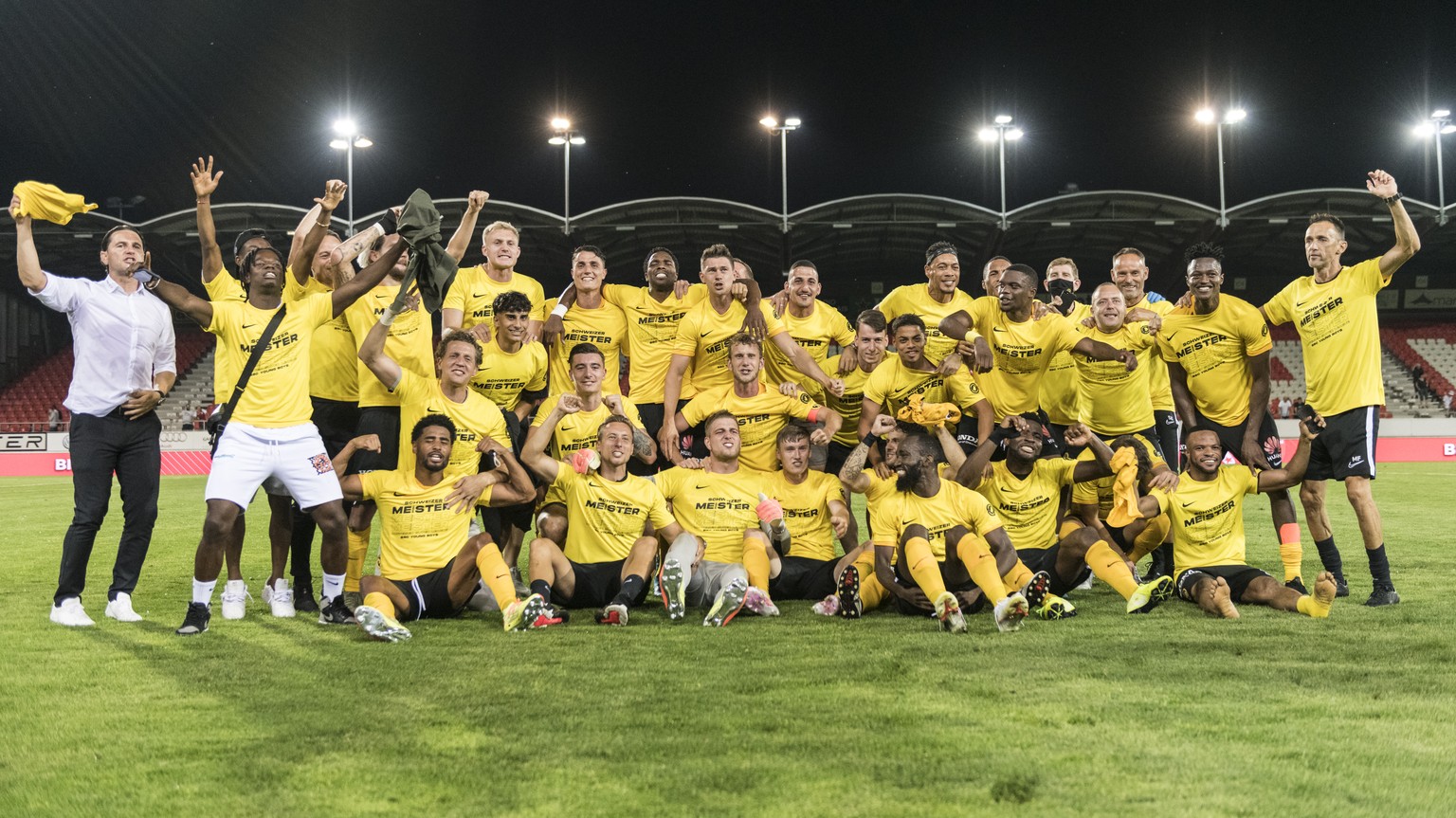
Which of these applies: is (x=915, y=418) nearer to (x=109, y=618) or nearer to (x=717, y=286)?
(x=717, y=286)

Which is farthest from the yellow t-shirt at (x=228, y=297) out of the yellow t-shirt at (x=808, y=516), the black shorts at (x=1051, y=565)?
the black shorts at (x=1051, y=565)

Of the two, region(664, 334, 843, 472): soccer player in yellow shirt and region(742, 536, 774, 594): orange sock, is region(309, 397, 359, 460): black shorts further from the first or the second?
region(742, 536, 774, 594): orange sock

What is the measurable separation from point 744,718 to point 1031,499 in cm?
382

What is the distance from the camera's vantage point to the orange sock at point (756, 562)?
22.2 feet

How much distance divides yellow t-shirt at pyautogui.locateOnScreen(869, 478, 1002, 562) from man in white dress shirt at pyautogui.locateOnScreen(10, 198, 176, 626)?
13.7 feet

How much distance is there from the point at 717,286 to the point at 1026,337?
2293 mm

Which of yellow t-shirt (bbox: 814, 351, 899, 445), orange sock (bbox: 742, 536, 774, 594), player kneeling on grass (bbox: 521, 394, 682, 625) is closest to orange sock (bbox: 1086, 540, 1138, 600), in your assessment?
orange sock (bbox: 742, 536, 774, 594)

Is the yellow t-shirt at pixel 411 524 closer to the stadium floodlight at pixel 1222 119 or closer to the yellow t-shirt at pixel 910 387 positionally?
the yellow t-shirt at pixel 910 387

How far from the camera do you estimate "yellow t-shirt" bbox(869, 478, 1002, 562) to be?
21.0 feet

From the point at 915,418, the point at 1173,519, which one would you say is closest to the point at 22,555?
the point at 915,418

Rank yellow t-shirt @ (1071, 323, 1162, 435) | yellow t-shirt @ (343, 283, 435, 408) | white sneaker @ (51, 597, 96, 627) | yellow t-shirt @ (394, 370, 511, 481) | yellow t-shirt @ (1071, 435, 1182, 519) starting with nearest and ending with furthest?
white sneaker @ (51, 597, 96, 627) → yellow t-shirt @ (394, 370, 511, 481) → yellow t-shirt @ (343, 283, 435, 408) → yellow t-shirt @ (1071, 435, 1182, 519) → yellow t-shirt @ (1071, 323, 1162, 435)

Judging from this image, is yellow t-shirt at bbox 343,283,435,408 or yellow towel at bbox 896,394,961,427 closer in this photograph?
yellow towel at bbox 896,394,961,427

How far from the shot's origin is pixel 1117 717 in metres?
3.91

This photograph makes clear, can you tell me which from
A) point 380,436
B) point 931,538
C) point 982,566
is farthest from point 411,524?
point 982,566
